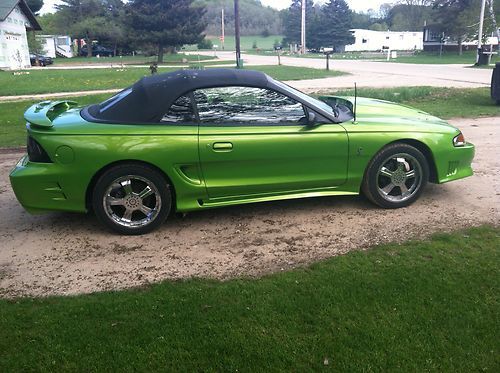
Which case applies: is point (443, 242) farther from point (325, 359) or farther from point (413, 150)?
point (325, 359)

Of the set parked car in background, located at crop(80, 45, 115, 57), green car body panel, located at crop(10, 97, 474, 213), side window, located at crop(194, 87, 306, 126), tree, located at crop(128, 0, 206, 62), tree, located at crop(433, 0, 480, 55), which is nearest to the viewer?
green car body panel, located at crop(10, 97, 474, 213)

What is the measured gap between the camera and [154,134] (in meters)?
4.27

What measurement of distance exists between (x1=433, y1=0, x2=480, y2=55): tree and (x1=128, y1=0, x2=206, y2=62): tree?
83.6 ft

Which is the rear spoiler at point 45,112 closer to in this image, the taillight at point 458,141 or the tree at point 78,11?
the taillight at point 458,141

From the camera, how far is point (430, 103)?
12.9 metres

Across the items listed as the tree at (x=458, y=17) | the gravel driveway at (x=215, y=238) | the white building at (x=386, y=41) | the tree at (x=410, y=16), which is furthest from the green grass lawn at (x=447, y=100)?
the tree at (x=410, y=16)

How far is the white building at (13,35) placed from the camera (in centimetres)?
3909

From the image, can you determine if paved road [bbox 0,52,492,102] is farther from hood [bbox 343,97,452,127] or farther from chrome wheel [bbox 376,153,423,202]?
chrome wheel [bbox 376,153,423,202]

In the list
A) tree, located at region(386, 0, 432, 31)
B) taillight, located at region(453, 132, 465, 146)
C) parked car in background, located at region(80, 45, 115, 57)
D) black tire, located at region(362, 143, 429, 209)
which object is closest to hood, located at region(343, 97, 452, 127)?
taillight, located at region(453, 132, 465, 146)

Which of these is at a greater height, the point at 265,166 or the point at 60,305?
the point at 265,166

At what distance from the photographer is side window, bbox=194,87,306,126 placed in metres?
4.46

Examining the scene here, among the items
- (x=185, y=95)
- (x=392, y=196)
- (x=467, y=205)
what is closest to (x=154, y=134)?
(x=185, y=95)

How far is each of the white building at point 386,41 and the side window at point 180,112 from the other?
69.5 m

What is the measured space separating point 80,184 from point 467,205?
3799 mm
